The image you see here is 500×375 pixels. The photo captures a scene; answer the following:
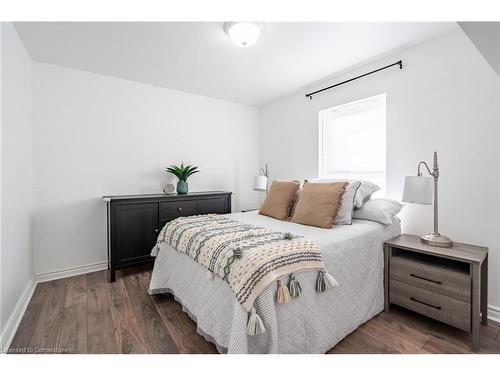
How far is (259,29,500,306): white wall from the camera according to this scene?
184 cm

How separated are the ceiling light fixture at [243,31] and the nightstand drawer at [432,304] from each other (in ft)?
7.53

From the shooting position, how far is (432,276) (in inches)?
66.6

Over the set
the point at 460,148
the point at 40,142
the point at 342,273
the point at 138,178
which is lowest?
the point at 342,273

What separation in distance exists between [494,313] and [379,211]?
108cm

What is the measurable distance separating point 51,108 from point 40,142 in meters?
0.39

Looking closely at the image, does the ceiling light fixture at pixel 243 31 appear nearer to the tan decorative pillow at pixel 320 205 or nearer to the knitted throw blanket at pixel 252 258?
the tan decorative pillow at pixel 320 205

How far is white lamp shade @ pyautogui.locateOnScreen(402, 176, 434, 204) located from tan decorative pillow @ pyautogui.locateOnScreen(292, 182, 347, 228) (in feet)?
1.57

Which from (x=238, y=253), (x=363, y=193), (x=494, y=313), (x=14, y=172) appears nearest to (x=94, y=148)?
(x=14, y=172)

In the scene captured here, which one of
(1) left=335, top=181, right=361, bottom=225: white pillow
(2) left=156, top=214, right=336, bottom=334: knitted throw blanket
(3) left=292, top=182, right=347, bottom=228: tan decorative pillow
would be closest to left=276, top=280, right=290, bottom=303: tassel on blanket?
(2) left=156, top=214, right=336, bottom=334: knitted throw blanket

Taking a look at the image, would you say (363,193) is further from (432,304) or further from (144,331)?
(144,331)

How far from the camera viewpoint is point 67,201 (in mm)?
2686

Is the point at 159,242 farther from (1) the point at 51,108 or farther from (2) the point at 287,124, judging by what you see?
(2) the point at 287,124

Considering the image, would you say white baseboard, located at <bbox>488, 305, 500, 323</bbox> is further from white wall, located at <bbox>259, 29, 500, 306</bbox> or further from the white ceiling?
the white ceiling
